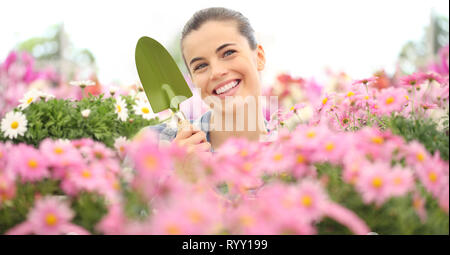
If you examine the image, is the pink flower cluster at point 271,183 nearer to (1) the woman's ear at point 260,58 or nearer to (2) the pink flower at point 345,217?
(2) the pink flower at point 345,217

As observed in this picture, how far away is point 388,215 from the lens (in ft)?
1.56

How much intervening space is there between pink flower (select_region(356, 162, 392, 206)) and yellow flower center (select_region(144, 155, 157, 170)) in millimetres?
235

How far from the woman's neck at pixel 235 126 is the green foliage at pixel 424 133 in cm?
59

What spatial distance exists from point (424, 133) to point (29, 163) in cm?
58

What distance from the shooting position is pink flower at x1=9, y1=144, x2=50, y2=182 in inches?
19.0

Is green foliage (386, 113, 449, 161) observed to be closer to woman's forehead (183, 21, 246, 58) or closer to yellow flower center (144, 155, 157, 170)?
yellow flower center (144, 155, 157, 170)

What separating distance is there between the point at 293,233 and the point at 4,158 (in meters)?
0.44

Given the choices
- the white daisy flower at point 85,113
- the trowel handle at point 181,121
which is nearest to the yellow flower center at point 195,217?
the trowel handle at point 181,121

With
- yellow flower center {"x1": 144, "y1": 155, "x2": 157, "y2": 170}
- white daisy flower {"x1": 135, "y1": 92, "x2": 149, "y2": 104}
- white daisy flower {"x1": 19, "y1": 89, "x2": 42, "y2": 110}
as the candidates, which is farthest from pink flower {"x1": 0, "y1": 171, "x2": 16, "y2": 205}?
white daisy flower {"x1": 135, "y1": 92, "x2": 149, "y2": 104}

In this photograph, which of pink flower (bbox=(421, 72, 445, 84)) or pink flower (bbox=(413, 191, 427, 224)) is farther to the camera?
pink flower (bbox=(421, 72, 445, 84))

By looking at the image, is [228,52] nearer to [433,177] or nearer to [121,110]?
[121,110]

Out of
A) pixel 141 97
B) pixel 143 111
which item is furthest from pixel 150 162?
pixel 141 97

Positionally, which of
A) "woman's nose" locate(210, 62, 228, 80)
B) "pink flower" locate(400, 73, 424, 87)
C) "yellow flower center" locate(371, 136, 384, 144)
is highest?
"woman's nose" locate(210, 62, 228, 80)

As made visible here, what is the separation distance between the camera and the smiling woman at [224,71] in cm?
104
